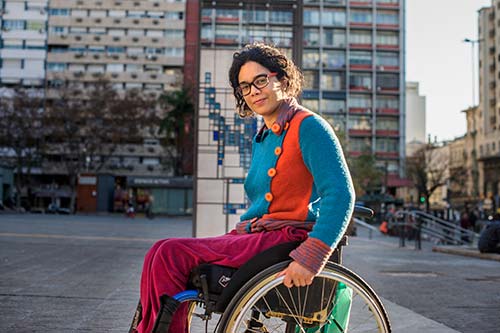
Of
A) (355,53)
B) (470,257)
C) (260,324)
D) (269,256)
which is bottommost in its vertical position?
(470,257)

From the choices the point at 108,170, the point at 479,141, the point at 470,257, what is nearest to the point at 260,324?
the point at 470,257

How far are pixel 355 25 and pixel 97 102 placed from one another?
37.6 m

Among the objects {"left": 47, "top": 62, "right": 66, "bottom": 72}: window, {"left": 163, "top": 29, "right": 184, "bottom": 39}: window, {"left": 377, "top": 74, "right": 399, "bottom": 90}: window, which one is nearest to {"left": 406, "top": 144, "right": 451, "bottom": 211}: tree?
{"left": 377, "top": 74, "right": 399, "bottom": 90}: window

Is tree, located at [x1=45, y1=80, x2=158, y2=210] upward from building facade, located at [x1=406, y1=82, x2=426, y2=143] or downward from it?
downward

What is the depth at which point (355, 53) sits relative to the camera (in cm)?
7956

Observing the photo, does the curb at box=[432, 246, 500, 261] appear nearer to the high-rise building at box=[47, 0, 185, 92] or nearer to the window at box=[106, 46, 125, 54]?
the high-rise building at box=[47, 0, 185, 92]

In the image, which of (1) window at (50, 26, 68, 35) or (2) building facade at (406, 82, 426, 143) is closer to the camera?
(1) window at (50, 26, 68, 35)

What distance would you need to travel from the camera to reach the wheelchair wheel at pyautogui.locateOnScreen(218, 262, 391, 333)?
2.33m

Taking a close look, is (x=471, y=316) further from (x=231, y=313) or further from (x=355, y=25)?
(x=355, y=25)

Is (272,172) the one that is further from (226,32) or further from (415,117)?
(415,117)

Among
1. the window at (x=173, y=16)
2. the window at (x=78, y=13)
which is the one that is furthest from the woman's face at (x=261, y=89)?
the window at (x=78, y=13)

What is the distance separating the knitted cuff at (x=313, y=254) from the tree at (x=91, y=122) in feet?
177

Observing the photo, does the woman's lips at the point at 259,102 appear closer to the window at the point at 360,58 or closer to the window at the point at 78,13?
the window at the point at 78,13

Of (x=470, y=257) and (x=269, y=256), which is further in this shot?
(x=470, y=257)
